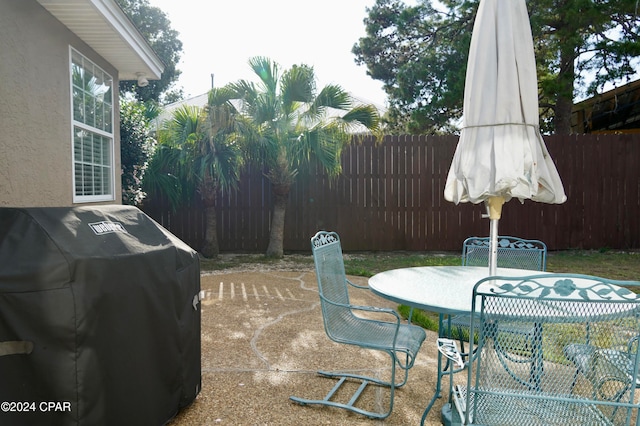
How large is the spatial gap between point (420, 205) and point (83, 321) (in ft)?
25.2

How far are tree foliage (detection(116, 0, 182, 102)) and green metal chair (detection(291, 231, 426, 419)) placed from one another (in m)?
20.9

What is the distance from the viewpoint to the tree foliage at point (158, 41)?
21.8 m

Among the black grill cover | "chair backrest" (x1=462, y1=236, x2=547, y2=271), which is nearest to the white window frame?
the black grill cover

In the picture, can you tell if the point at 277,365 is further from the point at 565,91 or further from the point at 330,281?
the point at 565,91

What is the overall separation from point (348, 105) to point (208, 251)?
331 centimetres

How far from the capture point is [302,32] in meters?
11.1

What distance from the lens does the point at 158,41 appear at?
22.5 metres

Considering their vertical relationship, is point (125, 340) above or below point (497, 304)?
below

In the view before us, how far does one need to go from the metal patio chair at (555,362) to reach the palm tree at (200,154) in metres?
5.89

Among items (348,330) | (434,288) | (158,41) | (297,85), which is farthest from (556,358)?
(158,41)

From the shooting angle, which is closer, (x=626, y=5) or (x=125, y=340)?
(x=125, y=340)

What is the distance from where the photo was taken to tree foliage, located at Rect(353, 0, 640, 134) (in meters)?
8.93

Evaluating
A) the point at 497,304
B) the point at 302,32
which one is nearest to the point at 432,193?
the point at 302,32

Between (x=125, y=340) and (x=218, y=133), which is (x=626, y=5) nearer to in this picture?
A: (x=218, y=133)
